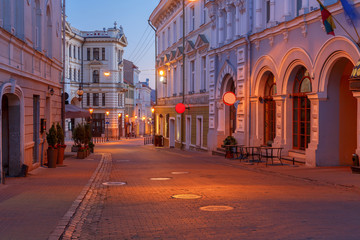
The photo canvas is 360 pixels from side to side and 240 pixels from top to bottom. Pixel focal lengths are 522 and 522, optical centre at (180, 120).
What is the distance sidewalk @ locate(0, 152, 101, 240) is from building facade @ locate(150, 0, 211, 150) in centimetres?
1756

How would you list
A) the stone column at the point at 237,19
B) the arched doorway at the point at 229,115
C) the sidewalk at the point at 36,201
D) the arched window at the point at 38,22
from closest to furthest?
the sidewalk at the point at 36,201, the arched window at the point at 38,22, the stone column at the point at 237,19, the arched doorway at the point at 229,115

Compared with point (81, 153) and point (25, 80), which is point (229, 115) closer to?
point (81, 153)

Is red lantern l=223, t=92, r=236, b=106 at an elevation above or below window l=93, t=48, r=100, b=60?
below

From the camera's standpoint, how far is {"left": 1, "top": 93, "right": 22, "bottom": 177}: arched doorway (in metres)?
16.1

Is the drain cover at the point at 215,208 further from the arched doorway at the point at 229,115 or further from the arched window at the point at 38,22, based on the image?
the arched doorway at the point at 229,115

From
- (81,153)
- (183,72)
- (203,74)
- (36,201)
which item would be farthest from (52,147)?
(183,72)

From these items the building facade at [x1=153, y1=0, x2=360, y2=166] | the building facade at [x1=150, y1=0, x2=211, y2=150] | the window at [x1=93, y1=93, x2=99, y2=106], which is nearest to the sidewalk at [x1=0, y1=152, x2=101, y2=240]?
the building facade at [x1=153, y1=0, x2=360, y2=166]

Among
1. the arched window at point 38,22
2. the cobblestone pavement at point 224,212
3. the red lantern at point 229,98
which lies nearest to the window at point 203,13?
the red lantern at point 229,98

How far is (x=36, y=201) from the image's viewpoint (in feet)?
36.9

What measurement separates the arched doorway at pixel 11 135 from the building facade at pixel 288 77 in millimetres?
10137

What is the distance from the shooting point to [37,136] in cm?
1970

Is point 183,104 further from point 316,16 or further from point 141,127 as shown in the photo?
point 141,127

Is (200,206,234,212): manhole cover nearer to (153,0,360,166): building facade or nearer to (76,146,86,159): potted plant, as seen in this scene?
(153,0,360,166): building facade

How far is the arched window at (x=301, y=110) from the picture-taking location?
2048cm
